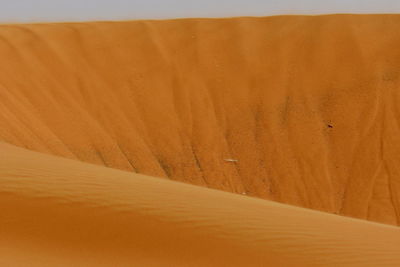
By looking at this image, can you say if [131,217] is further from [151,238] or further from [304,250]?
[304,250]

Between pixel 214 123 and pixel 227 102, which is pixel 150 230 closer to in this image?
pixel 214 123

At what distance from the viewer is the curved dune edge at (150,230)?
5.60 meters

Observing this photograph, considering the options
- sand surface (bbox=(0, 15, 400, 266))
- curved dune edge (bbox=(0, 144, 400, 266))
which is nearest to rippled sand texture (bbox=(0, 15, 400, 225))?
sand surface (bbox=(0, 15, 400, 266))

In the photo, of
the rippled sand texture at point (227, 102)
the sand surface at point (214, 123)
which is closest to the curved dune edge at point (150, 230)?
the sand surface at point (214, 123)

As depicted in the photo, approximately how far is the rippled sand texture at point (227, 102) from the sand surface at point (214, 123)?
0.05 metres

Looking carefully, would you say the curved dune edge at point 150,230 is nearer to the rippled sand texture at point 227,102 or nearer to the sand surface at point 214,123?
the sand surface at point 214,123

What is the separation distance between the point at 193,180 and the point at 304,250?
1142cm

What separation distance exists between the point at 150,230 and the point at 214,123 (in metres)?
13.4

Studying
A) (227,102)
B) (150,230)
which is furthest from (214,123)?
(150,230)

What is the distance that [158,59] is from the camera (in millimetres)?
22281

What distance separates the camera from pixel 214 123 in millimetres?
19453

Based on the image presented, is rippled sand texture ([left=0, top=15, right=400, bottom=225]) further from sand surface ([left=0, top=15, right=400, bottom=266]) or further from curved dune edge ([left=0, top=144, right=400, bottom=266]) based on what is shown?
curved dune edge ([left=0, top=144, right=400, bottom=266])

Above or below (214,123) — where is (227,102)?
above

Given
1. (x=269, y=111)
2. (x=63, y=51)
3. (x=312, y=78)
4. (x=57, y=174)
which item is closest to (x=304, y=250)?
(x=57, y=174)
